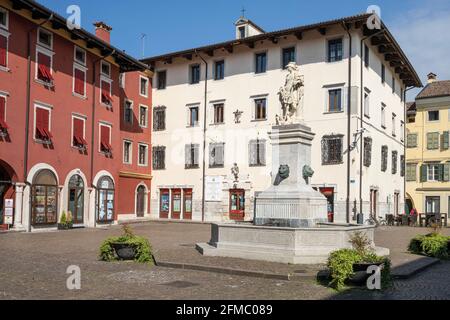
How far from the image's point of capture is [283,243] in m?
12.4

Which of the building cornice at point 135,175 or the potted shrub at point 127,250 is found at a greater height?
the building cornice at point 135,175


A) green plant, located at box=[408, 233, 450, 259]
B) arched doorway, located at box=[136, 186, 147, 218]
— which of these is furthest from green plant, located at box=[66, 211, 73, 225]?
green plant, located at box=[408, 233, 450, 259]

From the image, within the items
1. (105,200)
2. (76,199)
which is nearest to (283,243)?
(76,199)

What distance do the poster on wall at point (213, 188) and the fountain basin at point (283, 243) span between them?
21.5 meters

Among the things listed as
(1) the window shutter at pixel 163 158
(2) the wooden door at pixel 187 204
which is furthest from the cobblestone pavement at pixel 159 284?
(1) the window shutter at pixel 163 158

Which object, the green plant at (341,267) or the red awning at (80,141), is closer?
the green plant at (341,267)

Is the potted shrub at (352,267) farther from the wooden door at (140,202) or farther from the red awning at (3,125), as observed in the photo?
the wooden door at (140,202)

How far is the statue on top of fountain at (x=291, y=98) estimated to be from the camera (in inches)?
600

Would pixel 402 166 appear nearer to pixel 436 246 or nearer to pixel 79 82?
pixel 79 82

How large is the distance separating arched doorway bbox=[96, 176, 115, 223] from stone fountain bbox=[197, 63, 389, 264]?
53.5ft

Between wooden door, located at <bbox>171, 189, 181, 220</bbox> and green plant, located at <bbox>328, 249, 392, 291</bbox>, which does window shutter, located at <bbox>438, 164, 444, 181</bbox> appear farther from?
green plant, located at <bbox>328, 249, 392, 291</bbox>

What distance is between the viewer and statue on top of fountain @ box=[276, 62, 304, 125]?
600 inches

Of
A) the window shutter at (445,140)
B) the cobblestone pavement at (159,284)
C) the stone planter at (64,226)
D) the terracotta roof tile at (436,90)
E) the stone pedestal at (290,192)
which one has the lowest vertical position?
the stone planter at (64,226)

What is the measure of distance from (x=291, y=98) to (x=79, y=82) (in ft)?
54.9
